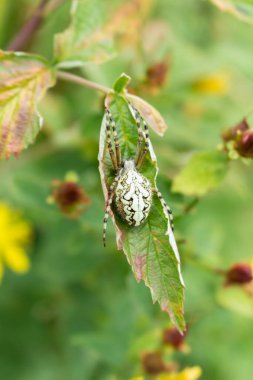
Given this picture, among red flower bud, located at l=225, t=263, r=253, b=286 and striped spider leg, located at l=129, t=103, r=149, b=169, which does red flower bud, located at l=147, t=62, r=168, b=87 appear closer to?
striped spider leg, located at l=129, t=103, r=149, b=169

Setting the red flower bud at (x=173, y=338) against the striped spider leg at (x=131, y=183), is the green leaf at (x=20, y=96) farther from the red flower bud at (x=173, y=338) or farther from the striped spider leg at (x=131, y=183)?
the red flower bud at (x=173, y=338)

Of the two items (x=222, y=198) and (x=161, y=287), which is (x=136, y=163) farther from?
(x=222, y=198)

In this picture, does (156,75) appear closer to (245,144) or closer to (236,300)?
(245,144)

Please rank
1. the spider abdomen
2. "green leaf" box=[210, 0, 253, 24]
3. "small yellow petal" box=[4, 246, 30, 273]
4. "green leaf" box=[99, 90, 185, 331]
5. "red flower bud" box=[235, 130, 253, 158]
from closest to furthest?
"green leaf" box=[99, 90, 185, 331]
the spider abdomen
"red flower bud" box=[235, 130, 253, 158]
"green leaf" box=[210, 0, 253, 24]
"small yellow petal" box=[4, 246, 30, 273]

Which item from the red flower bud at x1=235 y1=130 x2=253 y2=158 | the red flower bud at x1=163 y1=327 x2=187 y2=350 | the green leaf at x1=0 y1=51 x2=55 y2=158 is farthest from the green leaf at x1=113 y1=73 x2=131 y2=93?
the red flower bud at x1=163 y1=327 x2=187 y2=350

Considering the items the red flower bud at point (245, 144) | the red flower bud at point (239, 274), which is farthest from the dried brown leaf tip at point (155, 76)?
the red flower bud at point (239, 274)

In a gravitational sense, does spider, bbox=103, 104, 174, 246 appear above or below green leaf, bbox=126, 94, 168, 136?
below
